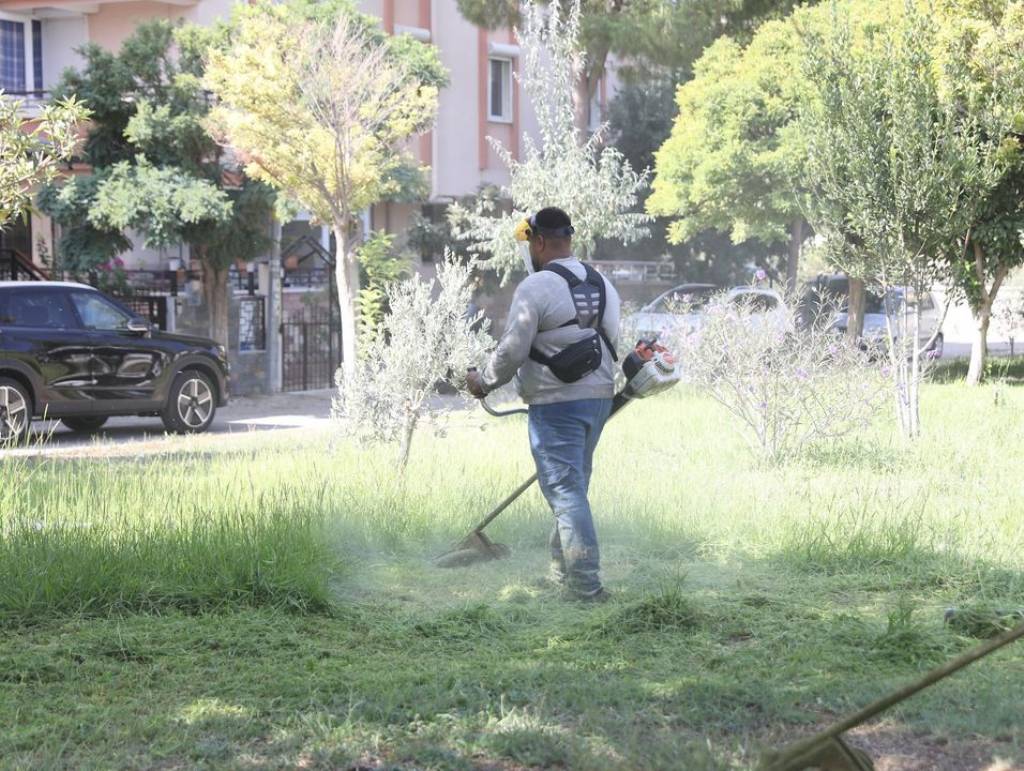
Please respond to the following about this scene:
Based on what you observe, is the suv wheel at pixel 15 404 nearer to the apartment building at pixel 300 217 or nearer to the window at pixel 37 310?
the window at pixel 37 310

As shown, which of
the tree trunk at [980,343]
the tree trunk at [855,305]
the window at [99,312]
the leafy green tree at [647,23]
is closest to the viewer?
the window at [99,312]

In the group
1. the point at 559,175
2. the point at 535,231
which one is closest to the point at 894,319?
the point at 559,175

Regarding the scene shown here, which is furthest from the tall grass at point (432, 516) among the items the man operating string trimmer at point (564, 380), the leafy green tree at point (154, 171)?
the leafy green tree at point (154, 171)

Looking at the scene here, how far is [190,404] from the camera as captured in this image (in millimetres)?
15672

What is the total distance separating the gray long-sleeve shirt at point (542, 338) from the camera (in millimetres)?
6336

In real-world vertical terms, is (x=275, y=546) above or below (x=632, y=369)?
below

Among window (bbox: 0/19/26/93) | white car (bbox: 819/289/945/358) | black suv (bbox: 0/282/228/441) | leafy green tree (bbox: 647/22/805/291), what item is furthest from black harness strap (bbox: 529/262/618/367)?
window (bbox: 0/19/26/93)

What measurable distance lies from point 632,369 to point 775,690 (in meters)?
2.28

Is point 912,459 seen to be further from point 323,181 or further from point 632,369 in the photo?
point 323,181

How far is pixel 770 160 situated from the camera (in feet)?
77.5

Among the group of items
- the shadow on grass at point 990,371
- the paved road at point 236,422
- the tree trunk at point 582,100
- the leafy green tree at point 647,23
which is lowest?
the paved road at point 236,422

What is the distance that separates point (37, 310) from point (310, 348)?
815 centimetres

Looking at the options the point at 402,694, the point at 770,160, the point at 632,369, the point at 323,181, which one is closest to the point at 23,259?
the point at 323,181

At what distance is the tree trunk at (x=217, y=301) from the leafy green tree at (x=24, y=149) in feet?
38.4
